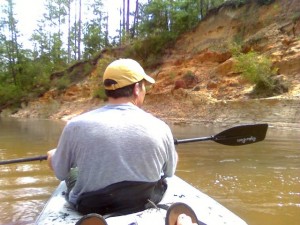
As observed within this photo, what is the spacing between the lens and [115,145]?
2160 mm

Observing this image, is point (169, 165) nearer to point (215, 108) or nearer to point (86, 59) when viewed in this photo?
point (215, 108)

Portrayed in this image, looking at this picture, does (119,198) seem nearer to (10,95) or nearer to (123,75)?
(123,75)

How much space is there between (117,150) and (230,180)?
11.9ft

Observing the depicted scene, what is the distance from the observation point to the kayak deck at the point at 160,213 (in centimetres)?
215

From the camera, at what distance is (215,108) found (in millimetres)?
15617

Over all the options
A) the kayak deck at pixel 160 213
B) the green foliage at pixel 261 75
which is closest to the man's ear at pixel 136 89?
the kayak deck at pixel 160 213

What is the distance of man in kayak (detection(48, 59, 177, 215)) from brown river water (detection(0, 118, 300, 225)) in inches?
71.0

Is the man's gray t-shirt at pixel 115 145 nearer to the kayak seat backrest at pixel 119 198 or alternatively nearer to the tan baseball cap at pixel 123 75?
the kayak seat backrest at pixel 119 198

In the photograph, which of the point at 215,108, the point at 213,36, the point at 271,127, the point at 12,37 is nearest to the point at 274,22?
the point at 213,36

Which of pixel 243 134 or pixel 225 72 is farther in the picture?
pixel 225 72

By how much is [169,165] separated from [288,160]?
16.0 feet

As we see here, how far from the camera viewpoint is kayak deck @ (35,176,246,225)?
84.5 inches

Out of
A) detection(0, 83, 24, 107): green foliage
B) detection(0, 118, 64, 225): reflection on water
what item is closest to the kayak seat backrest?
detection(0, 118, 64, 225): reflection on water

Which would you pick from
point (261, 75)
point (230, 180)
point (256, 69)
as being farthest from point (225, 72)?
point (230, 180)
